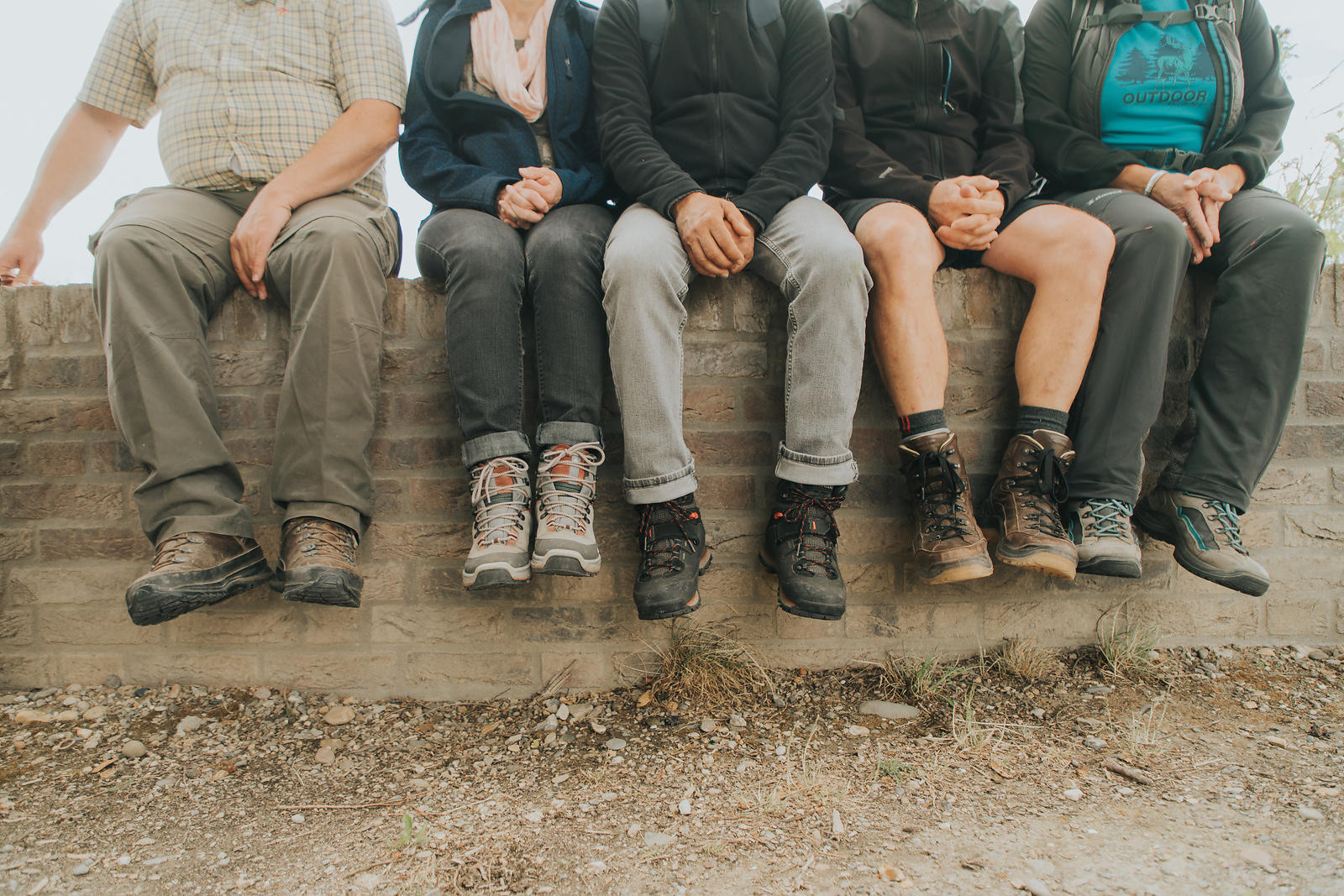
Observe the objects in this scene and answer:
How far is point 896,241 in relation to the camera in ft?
5.62

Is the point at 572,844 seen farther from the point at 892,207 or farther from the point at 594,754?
the point at 892,207

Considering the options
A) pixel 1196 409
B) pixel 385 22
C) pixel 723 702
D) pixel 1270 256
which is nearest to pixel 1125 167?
pixel 1270 256

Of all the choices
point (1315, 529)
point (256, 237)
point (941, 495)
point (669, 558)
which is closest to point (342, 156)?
point (256, 237)

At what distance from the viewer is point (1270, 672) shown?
75.0 inches

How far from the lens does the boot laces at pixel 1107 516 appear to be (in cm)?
167

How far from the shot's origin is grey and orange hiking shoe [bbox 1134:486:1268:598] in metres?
1.65

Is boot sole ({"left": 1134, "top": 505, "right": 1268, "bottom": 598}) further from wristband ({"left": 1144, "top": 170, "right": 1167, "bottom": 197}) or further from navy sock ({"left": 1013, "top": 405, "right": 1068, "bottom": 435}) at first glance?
wristband ({"left": 1144, "top": 170, "right": 1167, "bottom": 197})

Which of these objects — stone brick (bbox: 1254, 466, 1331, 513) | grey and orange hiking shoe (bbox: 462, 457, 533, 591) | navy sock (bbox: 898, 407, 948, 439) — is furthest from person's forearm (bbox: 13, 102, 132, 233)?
stone brick (bbox: 1254, 466, 1331, 513)

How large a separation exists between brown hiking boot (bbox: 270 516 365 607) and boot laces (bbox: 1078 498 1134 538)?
158cm

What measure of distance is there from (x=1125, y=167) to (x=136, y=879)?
260 centimetres

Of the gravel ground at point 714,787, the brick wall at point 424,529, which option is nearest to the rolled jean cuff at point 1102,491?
the brick wall at point 424,529

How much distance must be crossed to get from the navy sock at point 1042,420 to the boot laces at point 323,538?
1.53 metres

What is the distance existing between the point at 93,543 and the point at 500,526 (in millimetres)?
1115

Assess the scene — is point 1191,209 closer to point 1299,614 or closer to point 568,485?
point 1299,614
